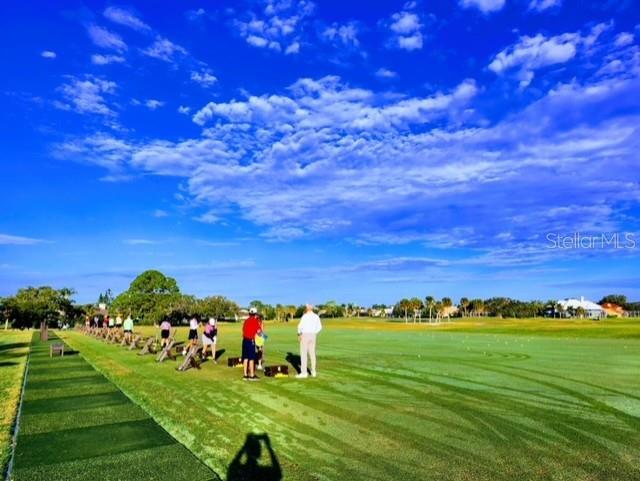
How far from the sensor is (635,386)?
13.5 m

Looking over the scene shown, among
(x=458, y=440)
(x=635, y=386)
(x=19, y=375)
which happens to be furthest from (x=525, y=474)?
(x=19, y=375)

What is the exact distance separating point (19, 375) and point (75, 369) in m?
1.93

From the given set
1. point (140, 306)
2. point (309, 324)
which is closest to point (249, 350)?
point (309, 324)

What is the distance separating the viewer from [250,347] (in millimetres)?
15547

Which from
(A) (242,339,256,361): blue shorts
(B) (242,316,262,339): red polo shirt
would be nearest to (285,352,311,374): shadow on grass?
(A) (242,339,256,361): blue shorts

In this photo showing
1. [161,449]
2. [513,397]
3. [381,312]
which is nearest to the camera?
[161,449]

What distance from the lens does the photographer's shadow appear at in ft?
21.4

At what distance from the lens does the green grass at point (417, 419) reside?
6973mm

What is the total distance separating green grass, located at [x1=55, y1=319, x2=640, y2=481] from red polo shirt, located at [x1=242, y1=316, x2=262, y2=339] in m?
1.39

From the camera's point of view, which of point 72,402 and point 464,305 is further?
point 464,305

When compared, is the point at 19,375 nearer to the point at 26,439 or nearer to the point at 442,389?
the point at 26,439

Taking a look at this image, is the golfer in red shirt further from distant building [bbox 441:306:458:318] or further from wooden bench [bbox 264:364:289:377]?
distant building [bbox 441:306:458:318]

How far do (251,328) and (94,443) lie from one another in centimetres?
785

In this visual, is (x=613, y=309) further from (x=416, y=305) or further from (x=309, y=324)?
(x=309, y=324)
